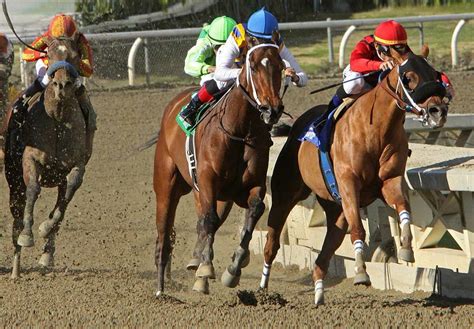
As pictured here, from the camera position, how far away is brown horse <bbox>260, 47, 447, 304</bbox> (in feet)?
23.7

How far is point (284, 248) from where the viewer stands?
412 inches

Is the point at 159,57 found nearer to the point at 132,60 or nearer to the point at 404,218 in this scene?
the point at 132,60

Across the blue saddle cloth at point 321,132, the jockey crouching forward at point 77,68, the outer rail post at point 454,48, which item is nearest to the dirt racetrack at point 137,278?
the blue saddle cloth at point 321,132

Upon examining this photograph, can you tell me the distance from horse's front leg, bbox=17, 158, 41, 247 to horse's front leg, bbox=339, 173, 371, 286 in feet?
9.00

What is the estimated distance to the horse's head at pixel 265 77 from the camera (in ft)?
23.8

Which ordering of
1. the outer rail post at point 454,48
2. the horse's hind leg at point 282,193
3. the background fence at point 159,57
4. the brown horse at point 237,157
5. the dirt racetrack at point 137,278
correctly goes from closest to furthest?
the dirt racetrack at point 137,278 → the brown horse at point 237,157 → the horse's hind leg at point 282,193 → the background fence at point 159,57 → the outer rail post at point 454,48

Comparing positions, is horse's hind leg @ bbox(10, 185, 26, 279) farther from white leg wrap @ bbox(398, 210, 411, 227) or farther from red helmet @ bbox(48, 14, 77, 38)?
white leg wrap @ bbox(398, 210, 411, 227)

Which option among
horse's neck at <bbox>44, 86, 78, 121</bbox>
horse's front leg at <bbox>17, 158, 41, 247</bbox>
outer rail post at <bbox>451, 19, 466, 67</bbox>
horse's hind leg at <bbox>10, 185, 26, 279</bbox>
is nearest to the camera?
horse's front leg at <bbox>17, 158, 41, 247</bbox>

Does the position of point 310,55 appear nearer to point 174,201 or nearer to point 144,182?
point 144,182

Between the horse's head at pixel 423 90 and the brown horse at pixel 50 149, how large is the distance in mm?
2844

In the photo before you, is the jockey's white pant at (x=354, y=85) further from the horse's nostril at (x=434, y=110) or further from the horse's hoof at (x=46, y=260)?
the horse's hoof at (x=46, y=260)

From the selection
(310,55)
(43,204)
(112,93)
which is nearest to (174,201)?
(43,204)

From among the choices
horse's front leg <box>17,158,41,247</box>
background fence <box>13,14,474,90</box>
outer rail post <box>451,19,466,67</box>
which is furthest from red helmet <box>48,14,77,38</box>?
outer rail post <box>451,19,466,67</box>

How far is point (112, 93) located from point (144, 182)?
12.7 ft
